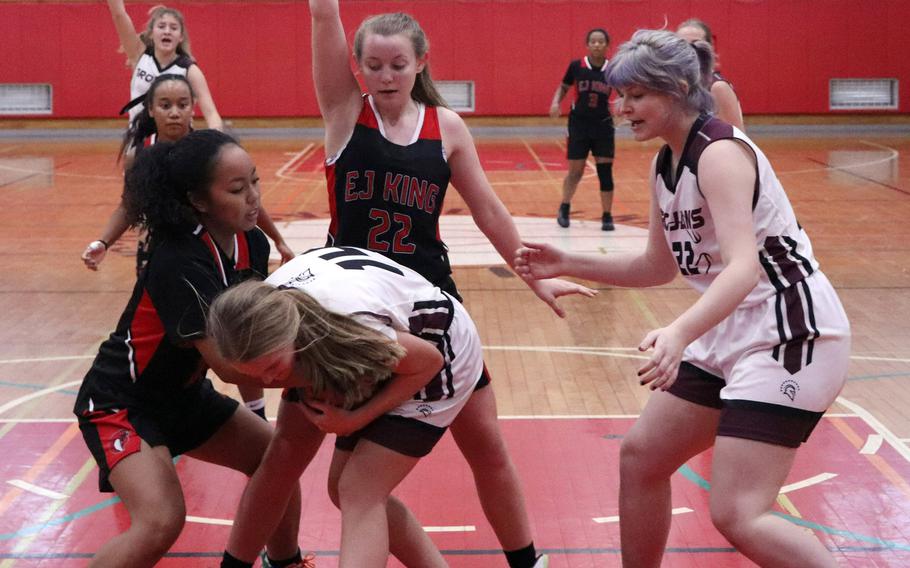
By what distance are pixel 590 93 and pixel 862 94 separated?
10.7 metres

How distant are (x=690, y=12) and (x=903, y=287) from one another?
12141 mm

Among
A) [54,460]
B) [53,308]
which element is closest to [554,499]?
[54,460]

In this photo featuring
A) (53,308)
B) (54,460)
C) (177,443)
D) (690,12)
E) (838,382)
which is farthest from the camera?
(690,12)

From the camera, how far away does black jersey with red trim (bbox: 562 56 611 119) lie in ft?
36.1

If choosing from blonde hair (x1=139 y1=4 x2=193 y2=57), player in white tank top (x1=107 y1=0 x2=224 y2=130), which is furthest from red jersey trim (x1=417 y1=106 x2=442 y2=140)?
blonde hair (x1=139 y1=4 x2=193 y2=57)

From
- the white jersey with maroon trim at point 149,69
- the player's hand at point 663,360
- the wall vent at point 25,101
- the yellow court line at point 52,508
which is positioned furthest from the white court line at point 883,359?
the wall vent at point 25,101

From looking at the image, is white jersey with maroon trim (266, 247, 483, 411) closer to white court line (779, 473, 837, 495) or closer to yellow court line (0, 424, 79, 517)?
white court line (779, 473, 837, 495)

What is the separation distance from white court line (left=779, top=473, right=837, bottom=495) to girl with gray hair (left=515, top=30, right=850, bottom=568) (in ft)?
4.38

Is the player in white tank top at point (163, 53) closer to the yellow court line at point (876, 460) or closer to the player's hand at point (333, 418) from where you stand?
the yellow court line at point (876, 460)

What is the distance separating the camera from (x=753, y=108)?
19.8m

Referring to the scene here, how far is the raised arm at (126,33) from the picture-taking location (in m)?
6.83

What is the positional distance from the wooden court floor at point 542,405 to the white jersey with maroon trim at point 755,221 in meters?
1.22

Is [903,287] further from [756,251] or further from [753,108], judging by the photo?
[753,108]

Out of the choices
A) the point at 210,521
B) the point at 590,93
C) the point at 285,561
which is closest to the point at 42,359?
the point at 210,521
